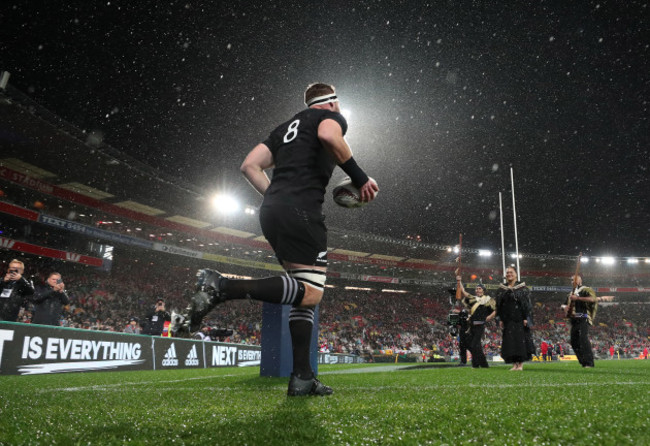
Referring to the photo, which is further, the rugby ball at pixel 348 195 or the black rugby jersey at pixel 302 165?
the rugby ball at pixel 348 195

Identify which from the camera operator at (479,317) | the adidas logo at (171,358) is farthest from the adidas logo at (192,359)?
A: the camera operator at (479,317)

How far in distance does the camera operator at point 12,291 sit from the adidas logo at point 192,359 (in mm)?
4385

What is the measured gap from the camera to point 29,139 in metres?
19.5

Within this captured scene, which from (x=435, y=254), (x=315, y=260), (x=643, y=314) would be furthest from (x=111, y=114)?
(x=643, y=314)

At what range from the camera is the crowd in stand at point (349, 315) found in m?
24.5

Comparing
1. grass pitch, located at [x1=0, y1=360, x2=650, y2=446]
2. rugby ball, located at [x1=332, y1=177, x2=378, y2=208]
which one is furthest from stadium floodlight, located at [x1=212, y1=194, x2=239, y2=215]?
grass pitch, located at [x1=0, y1=360, x2=650, y2=446]

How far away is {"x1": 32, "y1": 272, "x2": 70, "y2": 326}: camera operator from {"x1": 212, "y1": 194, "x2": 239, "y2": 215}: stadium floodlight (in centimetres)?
1962

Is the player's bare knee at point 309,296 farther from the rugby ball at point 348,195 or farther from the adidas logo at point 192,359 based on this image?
the adidas logo at point 192,359

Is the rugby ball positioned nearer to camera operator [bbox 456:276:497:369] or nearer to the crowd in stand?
camera operator [bbox 456:276:497:369]

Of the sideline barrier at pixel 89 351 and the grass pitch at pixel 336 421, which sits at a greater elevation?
the grass pitch at pixel 336 421

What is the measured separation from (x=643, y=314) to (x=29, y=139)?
59228 millimetres

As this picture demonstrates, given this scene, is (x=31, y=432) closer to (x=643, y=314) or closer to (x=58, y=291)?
(x=58, y=291)

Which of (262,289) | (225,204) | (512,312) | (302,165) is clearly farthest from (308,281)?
(225,204)

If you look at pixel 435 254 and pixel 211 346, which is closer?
pixel 211 346
